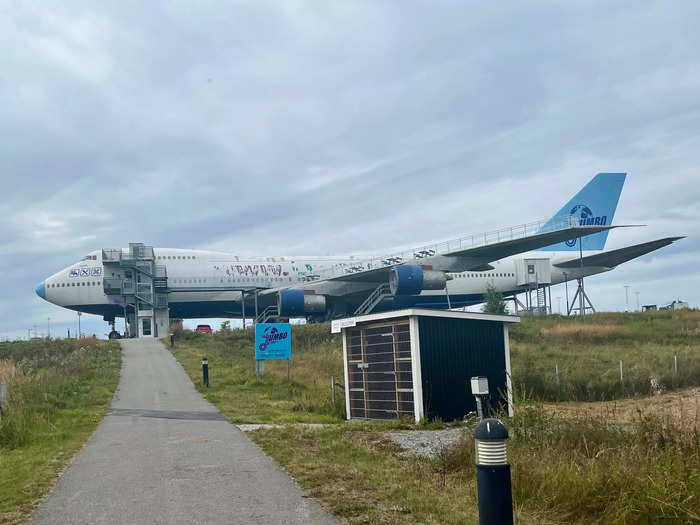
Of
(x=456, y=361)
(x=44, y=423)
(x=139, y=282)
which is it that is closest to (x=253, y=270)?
(x=139, y=282)

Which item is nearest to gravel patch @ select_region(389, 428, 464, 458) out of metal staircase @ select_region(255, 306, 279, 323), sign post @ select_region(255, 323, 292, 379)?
sign post @ select_region(255, 323, 292, 379)

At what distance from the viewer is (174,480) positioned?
8.86 m

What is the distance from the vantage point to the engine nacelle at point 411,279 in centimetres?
4069

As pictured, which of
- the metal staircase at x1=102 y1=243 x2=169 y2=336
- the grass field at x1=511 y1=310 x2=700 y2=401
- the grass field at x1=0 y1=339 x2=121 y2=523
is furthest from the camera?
the metal staircase at x1=102 y1=243 x2=169 y2=336

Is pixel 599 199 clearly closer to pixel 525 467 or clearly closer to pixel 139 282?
pixel 139 282

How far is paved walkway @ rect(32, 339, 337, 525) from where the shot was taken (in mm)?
7203

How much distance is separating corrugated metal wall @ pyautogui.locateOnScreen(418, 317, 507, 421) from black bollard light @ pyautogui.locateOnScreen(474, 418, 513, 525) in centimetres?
1076

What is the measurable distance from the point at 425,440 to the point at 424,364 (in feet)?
10.6

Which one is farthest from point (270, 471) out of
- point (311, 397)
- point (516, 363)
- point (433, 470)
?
point (516, 363)

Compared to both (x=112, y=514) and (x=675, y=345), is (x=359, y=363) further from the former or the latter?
(x=675, y=345)

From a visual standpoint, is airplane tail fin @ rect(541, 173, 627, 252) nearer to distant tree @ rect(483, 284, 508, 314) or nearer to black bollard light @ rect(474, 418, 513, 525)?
distant tree @ rect(483, 284, 508, 314)

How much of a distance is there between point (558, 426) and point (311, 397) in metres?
10.8

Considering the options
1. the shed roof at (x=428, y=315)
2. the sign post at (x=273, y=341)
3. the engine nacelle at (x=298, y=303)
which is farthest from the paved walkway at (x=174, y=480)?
the engine nacelle at (x=298, y=303)

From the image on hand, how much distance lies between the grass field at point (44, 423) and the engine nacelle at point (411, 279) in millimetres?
16481
